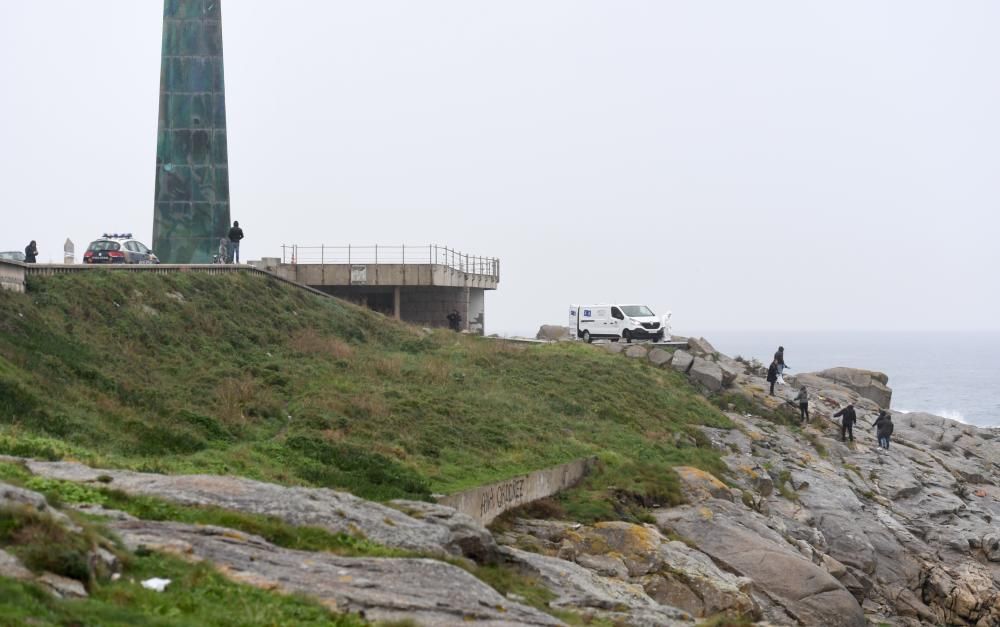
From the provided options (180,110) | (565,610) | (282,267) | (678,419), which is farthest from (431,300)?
(565,610)

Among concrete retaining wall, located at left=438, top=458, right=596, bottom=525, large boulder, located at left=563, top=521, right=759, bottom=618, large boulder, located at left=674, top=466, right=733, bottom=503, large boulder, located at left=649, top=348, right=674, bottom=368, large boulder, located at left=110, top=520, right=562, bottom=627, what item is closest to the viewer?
large boulder, located at left=110, top=520, right=562, bottom=627

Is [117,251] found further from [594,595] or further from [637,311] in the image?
[594,595]

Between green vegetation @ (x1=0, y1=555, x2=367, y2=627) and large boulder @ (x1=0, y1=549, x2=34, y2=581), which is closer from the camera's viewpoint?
green vegetation @ (x1=0, y1=555, x2=367, y2=627)

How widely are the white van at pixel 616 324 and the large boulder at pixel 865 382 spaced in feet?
33.2

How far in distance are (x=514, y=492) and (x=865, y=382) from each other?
38.6m

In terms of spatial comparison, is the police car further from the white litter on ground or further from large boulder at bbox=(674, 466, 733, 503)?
the white litter on ground

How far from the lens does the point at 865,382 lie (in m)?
60.3

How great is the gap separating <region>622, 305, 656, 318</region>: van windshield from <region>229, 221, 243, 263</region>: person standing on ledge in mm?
16803

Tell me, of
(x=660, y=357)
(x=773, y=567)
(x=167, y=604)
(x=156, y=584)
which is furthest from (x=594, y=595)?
(x=660, y=357)

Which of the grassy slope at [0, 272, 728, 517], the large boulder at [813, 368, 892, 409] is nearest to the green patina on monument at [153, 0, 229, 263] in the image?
the grassy slope at [0, 272, 728, 517]

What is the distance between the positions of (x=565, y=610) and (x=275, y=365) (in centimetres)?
1704

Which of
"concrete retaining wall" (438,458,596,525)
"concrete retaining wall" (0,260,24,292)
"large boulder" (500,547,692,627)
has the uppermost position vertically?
"concrete retaining wall" (0,260,24,292)

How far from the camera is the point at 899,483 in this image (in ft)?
133

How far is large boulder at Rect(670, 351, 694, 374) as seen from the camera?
161ft
